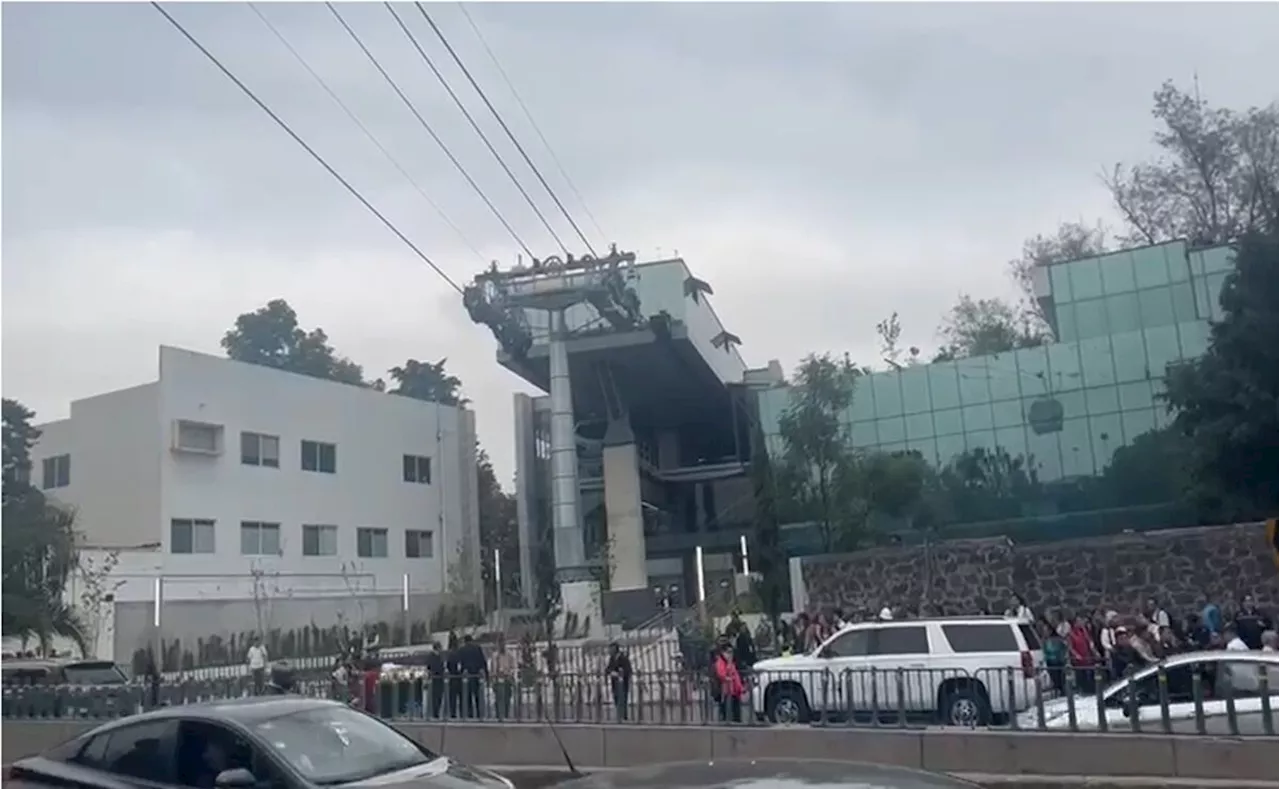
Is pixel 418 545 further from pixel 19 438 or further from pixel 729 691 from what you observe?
pixel 729 691

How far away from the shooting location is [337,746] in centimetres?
798

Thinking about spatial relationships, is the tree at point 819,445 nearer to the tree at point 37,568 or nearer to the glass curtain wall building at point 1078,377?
the glass curtain wall building at point 1078,377

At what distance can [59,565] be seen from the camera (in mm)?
36531

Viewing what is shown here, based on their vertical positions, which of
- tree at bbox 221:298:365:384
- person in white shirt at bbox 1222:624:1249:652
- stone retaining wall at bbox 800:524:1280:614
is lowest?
person in white shirt at bbox 1222:624:1249:652

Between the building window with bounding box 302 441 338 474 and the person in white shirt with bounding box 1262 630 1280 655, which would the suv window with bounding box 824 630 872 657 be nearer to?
the person in white shirt with bounding box 1262 630 1280 655

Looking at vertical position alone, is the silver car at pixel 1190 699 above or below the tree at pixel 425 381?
below

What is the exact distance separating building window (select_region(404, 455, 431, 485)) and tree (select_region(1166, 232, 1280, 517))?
30.9 metres

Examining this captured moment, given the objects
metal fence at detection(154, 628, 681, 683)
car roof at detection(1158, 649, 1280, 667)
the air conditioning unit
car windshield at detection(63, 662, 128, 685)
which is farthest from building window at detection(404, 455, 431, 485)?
car roof at detection(1158, 649, 1280, 667)

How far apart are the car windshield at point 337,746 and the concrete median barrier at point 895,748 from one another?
12.2 feet

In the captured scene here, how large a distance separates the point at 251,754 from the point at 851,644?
1275 cm

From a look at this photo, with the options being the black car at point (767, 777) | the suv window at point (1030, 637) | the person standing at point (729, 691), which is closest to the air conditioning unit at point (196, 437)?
the person standing at point (729, 691)

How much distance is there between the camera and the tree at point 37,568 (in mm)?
35312

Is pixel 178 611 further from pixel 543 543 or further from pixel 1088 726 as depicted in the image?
pixel 1088 726

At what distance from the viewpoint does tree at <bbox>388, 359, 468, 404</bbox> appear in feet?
278
